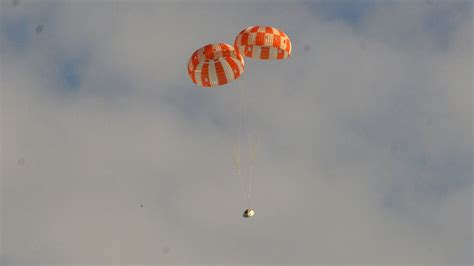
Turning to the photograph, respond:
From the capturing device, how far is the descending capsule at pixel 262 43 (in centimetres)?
5728

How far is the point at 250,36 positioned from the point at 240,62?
119 inches

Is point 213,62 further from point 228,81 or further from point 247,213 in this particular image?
point 247,213

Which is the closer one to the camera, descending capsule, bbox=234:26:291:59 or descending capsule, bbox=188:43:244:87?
descending capsule, bbox=234:26:291:59

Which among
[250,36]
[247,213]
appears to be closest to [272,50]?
[250,36]

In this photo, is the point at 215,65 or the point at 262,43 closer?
the point at 262,43

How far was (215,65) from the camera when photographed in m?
59.2

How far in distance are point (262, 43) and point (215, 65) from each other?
438cm

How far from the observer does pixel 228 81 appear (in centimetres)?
6025

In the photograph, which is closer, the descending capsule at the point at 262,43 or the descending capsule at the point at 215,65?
the descending capsule at the point at 262,43

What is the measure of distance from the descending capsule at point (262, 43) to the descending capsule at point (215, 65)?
1.12m

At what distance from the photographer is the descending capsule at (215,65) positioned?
58000 mm

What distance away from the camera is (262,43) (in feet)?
188

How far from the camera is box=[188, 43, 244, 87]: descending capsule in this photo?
190 ft

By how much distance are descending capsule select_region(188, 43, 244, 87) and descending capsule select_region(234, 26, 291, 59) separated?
44.2 inches
